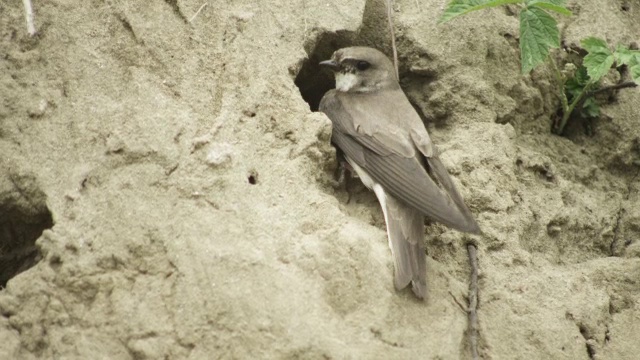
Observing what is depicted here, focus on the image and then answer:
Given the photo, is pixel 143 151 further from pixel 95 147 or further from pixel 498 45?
pixel 498 45

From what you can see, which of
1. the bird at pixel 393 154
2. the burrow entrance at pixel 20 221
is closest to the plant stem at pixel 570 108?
the bird at pixel 393 154

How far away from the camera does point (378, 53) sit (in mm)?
3691

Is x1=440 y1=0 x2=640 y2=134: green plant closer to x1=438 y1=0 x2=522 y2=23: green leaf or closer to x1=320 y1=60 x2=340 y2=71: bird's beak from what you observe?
x1=438 y1=0 x2=522 y2=23: green leaf

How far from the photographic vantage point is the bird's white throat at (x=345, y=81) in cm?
370

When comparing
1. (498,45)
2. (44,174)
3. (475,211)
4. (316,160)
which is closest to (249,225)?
(316,160)

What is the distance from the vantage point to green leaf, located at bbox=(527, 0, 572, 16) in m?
3.24

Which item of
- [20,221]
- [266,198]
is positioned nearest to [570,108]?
[266,198]

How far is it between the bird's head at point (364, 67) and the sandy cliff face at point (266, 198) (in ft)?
0.26

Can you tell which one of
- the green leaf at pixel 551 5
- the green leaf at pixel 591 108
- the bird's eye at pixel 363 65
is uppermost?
the green leaf at pixel 551 5

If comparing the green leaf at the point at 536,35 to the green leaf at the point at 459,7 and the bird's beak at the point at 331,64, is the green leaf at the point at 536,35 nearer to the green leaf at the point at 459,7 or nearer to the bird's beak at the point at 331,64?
the green leaf at the point at 459,7

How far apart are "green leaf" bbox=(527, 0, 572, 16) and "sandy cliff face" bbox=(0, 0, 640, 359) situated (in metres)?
0.40

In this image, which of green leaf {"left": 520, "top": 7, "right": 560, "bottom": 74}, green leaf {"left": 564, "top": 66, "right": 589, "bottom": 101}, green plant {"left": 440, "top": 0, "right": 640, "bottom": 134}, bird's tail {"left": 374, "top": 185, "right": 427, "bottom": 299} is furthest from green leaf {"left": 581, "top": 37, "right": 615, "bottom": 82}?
bird's tail {"left": 374, "top": 185, "right": 427, "bottom": 299}

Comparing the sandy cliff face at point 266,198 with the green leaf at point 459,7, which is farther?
the green leaf at point 459,7

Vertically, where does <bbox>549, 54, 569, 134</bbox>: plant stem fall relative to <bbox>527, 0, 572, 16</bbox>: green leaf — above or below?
below
